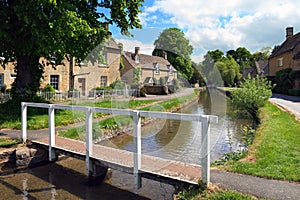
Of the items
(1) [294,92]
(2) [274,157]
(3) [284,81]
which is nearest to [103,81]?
(1) [294,92]

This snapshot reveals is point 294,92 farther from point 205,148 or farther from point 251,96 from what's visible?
point 205,148

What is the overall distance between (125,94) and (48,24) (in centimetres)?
1607

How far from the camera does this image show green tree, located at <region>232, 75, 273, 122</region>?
16777mm

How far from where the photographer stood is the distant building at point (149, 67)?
1519 inches

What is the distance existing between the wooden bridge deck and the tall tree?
16.9 ft

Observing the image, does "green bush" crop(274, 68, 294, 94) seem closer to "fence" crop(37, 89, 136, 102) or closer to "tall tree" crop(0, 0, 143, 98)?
"fence" crop(37, 89, 136, 102)

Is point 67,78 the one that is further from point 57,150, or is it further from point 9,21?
point 57,150

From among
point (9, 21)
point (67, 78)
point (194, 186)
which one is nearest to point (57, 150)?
point (194, 186)

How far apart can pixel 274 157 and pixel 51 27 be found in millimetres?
9349

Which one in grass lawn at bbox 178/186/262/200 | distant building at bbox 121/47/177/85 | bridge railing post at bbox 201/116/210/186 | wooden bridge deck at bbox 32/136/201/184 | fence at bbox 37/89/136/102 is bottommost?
grass lawn at bbox 178/186/262/200

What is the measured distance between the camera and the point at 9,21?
38.9ft

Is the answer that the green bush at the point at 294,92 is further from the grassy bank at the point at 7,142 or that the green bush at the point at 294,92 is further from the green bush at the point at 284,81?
the grassy bank at the point at 7,142

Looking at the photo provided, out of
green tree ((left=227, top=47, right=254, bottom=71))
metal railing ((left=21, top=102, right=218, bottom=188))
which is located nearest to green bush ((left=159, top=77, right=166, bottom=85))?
metal railing ((left=21, top=102, right=218, bottom=188))

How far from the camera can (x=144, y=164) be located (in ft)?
19.9
